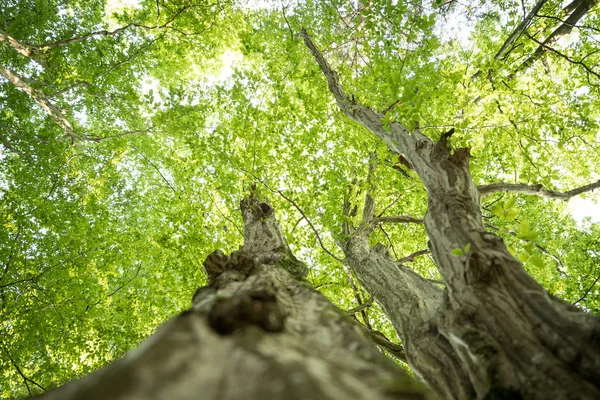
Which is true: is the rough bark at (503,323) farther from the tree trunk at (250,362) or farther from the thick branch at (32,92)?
the thick branch at (32,92)

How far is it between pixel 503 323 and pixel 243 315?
1405 mm

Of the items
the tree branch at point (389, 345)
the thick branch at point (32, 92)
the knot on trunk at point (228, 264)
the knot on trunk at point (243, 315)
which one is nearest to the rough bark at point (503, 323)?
the knot on trunk at point (243, 315)

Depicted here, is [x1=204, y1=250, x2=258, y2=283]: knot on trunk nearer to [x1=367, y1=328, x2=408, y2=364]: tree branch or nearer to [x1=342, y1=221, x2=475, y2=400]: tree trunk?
[x1=342, y1=221, x2=475, y2=400]: tree trunk

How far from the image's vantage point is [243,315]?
1288 millimetres

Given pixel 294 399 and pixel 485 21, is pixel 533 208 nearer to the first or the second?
pixel 485 21

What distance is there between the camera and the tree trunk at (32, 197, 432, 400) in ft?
2.81

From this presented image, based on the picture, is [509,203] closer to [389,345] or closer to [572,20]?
[389,345]

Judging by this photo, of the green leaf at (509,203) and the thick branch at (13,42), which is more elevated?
the thick branch at (13,42)

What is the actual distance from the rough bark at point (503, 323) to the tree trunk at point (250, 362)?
63 cm

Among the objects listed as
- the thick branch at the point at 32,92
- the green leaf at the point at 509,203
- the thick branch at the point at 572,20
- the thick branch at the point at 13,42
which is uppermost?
the thick branch at the point at 572,20

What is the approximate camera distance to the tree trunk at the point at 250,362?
0.86 metres

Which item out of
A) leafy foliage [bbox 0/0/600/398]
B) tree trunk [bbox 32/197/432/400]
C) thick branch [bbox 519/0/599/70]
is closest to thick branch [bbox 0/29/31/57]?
leafy foliage [bbox 0/0/600/398]

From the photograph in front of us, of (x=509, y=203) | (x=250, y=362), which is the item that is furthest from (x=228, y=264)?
(x=509, y=203)

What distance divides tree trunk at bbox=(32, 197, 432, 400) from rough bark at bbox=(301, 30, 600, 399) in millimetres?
635
